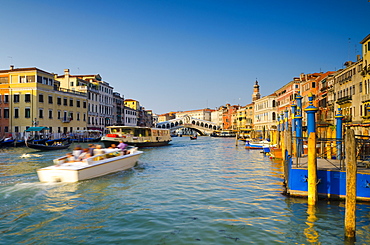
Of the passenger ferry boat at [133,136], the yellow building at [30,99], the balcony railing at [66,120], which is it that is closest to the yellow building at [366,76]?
the passenger ferry boat at [133,136]

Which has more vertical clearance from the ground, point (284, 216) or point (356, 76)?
point (356, 76)

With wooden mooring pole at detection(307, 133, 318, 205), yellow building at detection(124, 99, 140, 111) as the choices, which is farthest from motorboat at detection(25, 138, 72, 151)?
yellow building at detection(124, 99, 140, 111)

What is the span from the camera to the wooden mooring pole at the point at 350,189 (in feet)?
18.0

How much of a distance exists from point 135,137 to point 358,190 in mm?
25350

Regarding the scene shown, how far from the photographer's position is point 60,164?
11.3 meters

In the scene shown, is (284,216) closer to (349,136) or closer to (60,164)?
(349,136)

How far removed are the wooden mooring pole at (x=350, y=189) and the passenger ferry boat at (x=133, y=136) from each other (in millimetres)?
23897

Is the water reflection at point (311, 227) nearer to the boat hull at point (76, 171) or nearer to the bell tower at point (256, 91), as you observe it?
the boat hull at point (76, 171)

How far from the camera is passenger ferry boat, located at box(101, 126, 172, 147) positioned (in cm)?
2816

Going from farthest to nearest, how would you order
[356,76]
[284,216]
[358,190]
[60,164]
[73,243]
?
1. [356,76]
2. [60,164]
3. [358,190]
4. [284,216]
5. [73,243]

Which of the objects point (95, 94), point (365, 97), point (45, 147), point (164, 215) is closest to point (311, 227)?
point (164, 215)

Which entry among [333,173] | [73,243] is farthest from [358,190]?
[73,243]

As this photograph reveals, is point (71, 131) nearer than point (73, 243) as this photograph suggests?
No

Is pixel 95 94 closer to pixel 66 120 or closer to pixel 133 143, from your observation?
pixel 66 120
